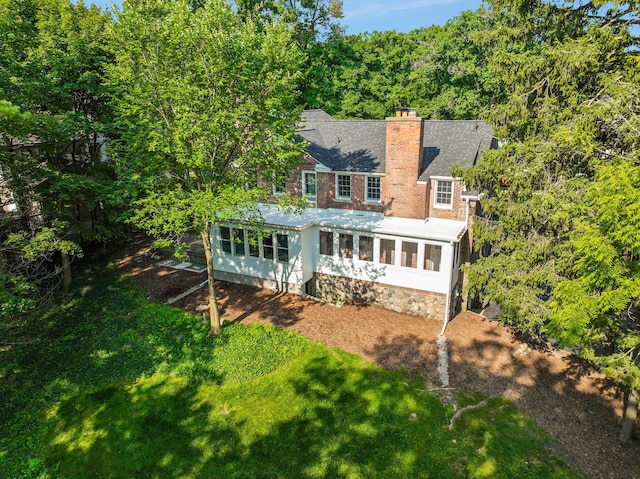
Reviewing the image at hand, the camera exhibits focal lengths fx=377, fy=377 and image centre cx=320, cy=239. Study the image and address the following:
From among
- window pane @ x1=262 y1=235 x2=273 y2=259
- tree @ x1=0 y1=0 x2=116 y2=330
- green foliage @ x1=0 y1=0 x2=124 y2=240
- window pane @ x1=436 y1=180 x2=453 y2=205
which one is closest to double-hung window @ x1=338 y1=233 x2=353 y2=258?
window pane @ x1=262 y1=235 x2=273 y2=259

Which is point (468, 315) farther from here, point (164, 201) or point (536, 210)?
point (164, 201)

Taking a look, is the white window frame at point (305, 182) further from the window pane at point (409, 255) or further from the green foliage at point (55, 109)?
the green foliage at point (55, 109)

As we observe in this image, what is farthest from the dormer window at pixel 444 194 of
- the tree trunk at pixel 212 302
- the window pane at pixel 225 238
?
the tree trunk at pixel 212 302

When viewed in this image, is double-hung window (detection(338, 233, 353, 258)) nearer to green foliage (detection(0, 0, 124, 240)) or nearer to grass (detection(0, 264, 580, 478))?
grass (detection(0, 264, 580, 478))

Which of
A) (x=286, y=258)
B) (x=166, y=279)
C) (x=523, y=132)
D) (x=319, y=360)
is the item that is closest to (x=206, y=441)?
(x=319, y=360)

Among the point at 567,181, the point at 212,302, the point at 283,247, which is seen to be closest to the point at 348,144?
the point at 283,247

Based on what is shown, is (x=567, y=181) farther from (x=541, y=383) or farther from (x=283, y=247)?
(x=283, y=247)
